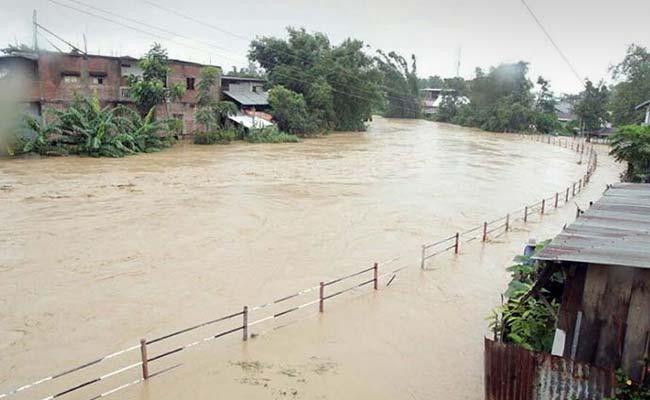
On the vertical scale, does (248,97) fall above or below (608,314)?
above

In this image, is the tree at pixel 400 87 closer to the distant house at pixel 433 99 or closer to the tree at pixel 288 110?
the distant house at pixel 433 99

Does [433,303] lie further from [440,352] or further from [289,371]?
[289,371]

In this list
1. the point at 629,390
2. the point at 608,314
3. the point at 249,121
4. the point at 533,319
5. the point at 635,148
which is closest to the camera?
the point at 629,390

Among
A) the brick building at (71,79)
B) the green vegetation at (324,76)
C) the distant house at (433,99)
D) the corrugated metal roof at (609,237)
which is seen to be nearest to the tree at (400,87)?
the distant house at (433,99)

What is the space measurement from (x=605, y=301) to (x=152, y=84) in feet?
98.6

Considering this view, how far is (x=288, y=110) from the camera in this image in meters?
39.2

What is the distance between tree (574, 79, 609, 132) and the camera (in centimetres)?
5044

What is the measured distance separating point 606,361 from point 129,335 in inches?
253

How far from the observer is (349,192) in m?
19.2

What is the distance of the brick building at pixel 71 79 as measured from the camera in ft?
89.2

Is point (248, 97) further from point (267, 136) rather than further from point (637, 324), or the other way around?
point (637, 324)

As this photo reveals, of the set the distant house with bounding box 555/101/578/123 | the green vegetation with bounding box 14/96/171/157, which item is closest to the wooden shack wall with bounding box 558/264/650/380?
the green vegetation with bounding box 14/96/171/157

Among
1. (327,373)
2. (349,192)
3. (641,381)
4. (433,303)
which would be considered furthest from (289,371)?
(349,192)

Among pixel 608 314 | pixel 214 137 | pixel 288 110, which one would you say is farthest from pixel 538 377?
pixel 288 110
